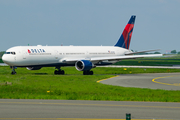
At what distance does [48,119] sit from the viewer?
14633 millimetres

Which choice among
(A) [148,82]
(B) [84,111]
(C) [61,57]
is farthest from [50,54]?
(B) [84,111]

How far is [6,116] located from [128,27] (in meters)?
48.0

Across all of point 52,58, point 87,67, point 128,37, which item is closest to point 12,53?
point 52,58

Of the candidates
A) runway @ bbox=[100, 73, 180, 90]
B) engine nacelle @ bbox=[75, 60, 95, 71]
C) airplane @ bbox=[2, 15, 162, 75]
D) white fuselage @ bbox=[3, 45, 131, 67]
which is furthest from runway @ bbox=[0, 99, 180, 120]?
engine nacelle @ bbox=[75, 60, 95, 71]

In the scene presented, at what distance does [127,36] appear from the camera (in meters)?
61.2

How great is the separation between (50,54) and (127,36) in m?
17.8

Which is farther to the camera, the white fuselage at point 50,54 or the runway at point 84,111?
the white fuselage at point 50,54

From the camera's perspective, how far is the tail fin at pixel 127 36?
2383 inches

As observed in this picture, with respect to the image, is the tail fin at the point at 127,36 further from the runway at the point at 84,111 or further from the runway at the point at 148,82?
the runway at the point at 84,111

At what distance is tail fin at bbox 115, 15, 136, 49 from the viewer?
2383 inches

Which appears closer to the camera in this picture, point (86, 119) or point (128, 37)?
point (86, 119)

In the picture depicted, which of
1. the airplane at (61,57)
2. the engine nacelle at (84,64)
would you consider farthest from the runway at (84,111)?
the engine nacelle at (84,64)

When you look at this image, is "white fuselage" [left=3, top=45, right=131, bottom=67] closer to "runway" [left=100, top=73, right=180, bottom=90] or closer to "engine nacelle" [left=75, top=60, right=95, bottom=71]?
"engine nacelle" [left=75, top=60, right=95, bottom=71]

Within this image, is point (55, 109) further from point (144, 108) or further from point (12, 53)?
point (12, 53)
